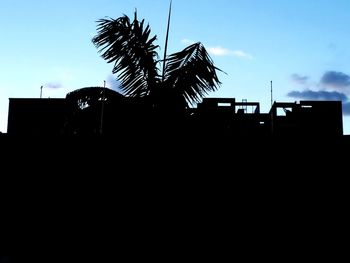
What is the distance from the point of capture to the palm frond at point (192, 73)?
694 cm

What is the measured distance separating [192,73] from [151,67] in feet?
2.92

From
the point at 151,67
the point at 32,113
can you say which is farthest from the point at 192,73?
the point at 32,113

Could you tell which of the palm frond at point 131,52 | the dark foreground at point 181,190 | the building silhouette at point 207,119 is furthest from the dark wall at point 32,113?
the dark foreground at point 181,190

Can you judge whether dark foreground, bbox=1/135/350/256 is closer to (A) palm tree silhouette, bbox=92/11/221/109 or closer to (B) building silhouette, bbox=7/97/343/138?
(B) building silhouette, bbox=7/97/343/138

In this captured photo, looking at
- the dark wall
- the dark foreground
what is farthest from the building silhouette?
the dark wall

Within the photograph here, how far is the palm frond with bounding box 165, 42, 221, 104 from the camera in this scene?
6.94 m

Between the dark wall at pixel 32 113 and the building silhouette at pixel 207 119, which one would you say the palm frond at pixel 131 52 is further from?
the dark wall at pixel 32 113

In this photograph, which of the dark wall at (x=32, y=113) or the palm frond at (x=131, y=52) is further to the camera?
the dark wall at (x=32, y=113)

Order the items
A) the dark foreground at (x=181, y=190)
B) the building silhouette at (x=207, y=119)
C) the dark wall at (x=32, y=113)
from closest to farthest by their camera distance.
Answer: the dark foreground at (x=181, y=190) → the building silhouette at (x=207, y=119) → the dark wall at (x=32, y=113)

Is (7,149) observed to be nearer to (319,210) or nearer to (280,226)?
(280,226)

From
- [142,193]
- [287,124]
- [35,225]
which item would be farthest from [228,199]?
[287,124]

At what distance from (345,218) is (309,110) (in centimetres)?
1093

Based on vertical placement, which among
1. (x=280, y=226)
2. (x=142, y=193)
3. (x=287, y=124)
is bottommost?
(x=280, y=226)

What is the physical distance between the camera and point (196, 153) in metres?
3.77
